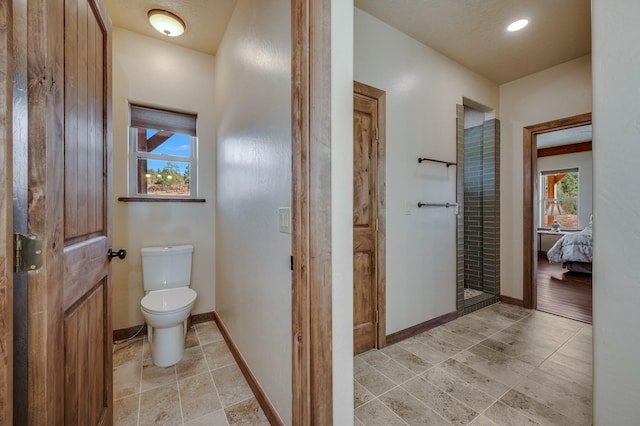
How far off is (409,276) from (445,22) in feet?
7.54

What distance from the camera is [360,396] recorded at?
169 cm

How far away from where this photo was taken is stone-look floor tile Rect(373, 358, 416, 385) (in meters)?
1.86

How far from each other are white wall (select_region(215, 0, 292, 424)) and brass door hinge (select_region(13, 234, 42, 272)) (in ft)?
2.64

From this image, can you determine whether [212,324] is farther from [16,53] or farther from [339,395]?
[16,53]

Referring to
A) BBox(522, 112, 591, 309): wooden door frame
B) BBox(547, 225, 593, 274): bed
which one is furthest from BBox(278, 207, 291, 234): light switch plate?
BBox(547, 225, 593, 274): bed

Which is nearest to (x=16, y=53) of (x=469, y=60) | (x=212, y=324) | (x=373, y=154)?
(x=373, y=154)

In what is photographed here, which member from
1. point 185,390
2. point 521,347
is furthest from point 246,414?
point 521,347

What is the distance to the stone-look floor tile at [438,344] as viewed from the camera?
7.28 feet

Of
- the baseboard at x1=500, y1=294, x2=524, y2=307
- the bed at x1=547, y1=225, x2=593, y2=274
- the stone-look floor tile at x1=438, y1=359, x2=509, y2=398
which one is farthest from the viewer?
the bed at x1=547, y1=225, x2=593, y2=274

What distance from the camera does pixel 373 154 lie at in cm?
226

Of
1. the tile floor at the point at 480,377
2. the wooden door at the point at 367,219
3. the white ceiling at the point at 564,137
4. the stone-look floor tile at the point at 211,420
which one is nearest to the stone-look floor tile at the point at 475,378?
the tile floor at the point at 480,377

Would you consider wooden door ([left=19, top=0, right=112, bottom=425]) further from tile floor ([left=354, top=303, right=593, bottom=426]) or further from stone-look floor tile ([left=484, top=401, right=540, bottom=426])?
stone-look floor tile ([left=484, top=401, right=540, bottom=426])

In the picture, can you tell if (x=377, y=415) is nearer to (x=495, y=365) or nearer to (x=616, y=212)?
(x=495, y=365)

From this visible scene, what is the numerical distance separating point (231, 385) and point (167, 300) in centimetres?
83
